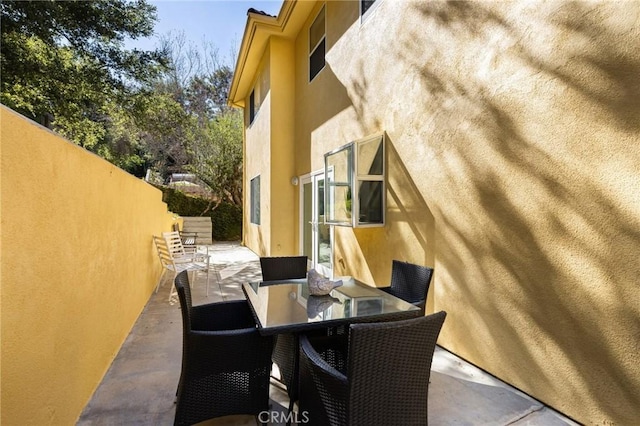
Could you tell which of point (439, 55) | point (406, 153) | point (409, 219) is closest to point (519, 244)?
point (409, 219)

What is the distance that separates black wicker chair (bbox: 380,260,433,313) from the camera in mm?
2957

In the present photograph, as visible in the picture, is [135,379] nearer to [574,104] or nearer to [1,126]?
[1,126]

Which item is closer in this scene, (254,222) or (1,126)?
(1,126)

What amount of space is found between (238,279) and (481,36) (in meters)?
5.76

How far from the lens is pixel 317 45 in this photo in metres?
7.07

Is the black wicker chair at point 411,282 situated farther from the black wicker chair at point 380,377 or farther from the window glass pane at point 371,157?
the window glass pane at point 371,157

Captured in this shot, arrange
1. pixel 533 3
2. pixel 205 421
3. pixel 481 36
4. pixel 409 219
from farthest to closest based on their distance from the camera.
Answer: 1. pixel 409 219
2. pixel 481 36
3. pixel 533 3
4. pixel 205 421

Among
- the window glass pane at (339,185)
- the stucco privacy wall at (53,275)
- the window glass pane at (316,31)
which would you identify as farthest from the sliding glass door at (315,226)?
the stucco privacy wall at (53,275)

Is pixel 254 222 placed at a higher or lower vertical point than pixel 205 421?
higher

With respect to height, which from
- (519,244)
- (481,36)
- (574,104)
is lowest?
(519,244)

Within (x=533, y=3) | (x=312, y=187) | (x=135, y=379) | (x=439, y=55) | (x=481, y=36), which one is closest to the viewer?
(x=533, y=3)

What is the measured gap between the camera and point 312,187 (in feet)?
24.1

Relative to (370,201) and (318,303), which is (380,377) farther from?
(370,201)

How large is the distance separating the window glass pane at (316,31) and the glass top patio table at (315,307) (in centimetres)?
582
